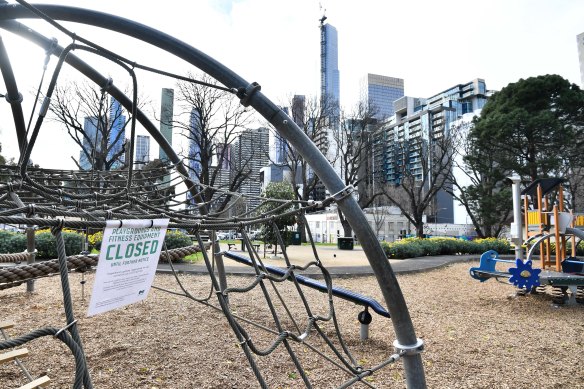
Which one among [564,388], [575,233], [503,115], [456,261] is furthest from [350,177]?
[564,388]

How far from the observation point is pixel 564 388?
9.90 feet

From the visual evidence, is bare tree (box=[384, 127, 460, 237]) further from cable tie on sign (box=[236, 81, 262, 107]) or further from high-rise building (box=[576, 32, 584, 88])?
high-rise building (box=[576, 32, 584, 88])

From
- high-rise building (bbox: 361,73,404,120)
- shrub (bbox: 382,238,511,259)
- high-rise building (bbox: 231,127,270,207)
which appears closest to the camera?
shrub (bbox: 382,238,511,259)

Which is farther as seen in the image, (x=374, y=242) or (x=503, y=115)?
(x=503, y=115)

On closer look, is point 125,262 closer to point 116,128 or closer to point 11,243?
point 11,243

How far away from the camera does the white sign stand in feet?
4.79

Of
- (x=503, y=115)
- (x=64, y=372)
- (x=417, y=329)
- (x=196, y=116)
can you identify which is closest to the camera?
(x=64, y=372)

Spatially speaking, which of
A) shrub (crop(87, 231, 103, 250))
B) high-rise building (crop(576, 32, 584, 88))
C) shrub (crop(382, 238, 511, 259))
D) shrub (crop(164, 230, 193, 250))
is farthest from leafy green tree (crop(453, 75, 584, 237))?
high-rise building (crop(576, 32, 584, 88))

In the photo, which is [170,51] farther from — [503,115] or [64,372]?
[503,115]

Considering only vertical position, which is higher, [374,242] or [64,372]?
[374,242]

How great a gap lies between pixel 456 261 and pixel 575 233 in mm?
6417

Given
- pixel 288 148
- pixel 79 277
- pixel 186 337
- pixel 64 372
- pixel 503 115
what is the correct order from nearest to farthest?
pixel 64 372 → pixel 186 337 → pixel 79 277 → pixel 503 115 → pixel 288 148

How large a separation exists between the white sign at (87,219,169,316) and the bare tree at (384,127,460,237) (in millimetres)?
23693

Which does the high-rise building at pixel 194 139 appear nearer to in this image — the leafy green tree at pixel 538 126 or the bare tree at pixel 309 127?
the bare tree at pixel 309 127
